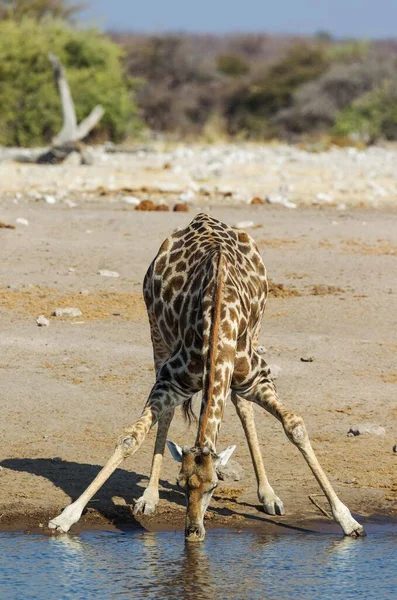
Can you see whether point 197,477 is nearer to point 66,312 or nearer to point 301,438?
point 301,438

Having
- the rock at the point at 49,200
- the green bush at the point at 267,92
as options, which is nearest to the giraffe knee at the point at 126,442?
the rock at the point at 49,200

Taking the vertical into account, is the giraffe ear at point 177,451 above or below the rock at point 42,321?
above

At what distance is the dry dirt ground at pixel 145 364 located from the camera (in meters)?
6.28

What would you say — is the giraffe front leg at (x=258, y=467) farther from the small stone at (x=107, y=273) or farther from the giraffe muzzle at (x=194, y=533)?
the small stone at (x=107, y=273)

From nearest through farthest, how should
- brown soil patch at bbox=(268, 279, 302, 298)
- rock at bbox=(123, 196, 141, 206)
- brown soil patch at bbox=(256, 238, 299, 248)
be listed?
1. brown soil patch at bbox=(268, 279, 302, 298)
2. brown soil patch at bbox=(256, 238, 299, 248)
3. rock at bbox=(123, 196, 141, 206)

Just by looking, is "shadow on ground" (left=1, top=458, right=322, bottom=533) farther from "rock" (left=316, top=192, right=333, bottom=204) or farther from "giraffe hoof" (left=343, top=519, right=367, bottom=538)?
"rock" (left=316, top=192, right=333, bottom=204)

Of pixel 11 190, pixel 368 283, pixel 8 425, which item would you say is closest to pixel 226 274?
pixel 8 425

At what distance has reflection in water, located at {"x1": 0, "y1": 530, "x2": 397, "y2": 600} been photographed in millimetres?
5000

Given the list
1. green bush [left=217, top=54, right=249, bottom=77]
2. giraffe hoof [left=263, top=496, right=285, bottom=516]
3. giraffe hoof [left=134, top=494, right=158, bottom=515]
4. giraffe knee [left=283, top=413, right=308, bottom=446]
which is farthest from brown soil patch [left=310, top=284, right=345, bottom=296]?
green bush [left=217, top=54, right=249, bottom=77]

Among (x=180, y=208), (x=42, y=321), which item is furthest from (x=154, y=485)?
(x=180, y=208)

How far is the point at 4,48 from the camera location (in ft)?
86.9

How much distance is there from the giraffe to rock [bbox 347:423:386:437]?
106 centimetres

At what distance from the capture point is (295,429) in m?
5.66

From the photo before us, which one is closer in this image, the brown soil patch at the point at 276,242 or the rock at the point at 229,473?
the rock at the point at 229,473
